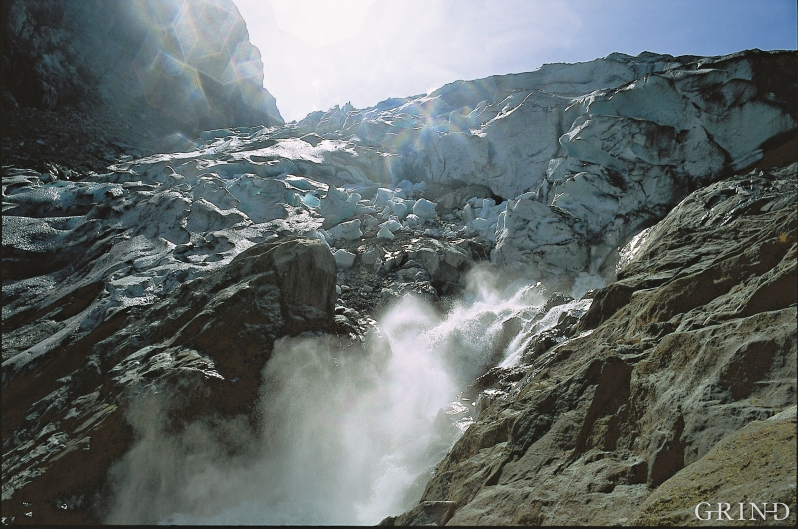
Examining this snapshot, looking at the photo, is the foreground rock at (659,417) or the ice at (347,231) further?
the ice at (347,231)

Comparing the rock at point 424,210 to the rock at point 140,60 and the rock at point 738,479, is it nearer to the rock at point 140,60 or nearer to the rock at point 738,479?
the rock at point 738,479

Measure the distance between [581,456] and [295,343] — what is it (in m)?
8.05

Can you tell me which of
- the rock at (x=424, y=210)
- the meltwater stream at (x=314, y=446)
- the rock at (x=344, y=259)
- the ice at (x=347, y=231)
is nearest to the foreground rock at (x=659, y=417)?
the meltwater stream at (x=314, y=446)

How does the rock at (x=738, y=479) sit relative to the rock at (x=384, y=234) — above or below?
below

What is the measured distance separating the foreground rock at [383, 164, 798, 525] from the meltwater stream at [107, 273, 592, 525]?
280cm

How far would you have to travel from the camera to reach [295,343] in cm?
1192

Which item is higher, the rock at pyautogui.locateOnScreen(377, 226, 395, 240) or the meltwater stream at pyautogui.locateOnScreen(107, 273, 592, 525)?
the rock at pyautogui.locateOnScreen(377, 226, 395, 240)

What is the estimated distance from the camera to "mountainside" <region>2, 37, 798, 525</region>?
517 cm

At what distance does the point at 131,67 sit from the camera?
42000 mm

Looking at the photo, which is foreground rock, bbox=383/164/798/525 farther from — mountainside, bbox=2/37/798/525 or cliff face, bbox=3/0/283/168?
cliff face, bbox=3/0/283/168

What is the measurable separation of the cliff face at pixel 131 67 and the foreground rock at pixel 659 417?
35.9m

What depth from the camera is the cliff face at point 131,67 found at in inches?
1369

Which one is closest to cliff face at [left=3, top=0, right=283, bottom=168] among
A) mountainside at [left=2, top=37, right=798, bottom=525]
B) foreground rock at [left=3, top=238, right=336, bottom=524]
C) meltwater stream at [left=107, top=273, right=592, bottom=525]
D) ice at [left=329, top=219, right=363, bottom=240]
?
mountainside at [left=2, top=37, right=798, bottom=525]

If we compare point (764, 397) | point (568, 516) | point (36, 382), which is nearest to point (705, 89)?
point (764, 397)
